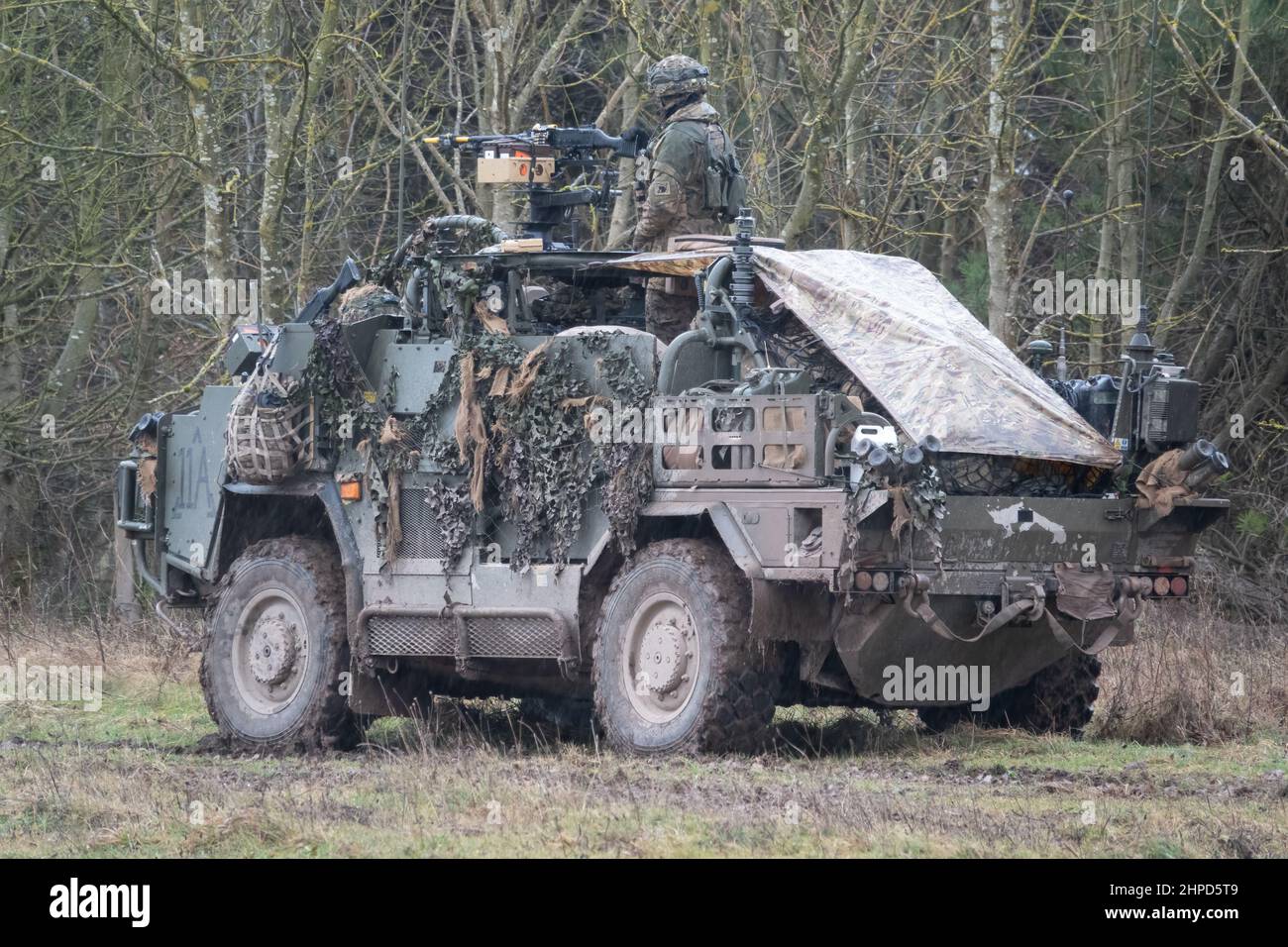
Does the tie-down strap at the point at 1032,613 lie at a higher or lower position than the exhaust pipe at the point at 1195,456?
lower

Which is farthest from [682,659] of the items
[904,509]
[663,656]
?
[904,509]

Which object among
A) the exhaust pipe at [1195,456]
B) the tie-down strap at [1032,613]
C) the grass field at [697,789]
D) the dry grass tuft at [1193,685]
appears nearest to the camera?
the grass field at [697,789]

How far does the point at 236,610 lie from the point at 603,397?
291 centimetres

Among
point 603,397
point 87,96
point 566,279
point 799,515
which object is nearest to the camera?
point 799,515

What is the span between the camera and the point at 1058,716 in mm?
11742

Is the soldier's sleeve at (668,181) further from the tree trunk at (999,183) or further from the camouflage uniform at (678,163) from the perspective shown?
the tree trunk at (999,183)

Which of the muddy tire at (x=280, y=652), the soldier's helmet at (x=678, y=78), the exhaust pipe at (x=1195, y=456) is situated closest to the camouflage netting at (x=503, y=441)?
the muddy tire at (x=280, y=652)

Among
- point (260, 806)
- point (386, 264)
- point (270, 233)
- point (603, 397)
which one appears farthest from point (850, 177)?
point (260, 806)

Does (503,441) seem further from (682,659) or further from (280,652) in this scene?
(280,652)

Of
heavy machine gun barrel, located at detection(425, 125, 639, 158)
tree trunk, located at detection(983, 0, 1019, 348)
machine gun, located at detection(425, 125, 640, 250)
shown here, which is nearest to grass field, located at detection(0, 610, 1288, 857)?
machine gun, located at detection(425, 125, 640, 250)

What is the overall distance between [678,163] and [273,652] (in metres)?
3.55

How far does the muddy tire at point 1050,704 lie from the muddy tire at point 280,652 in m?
3.22

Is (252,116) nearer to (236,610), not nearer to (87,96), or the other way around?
(87,96)

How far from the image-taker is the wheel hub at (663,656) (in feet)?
34.9
